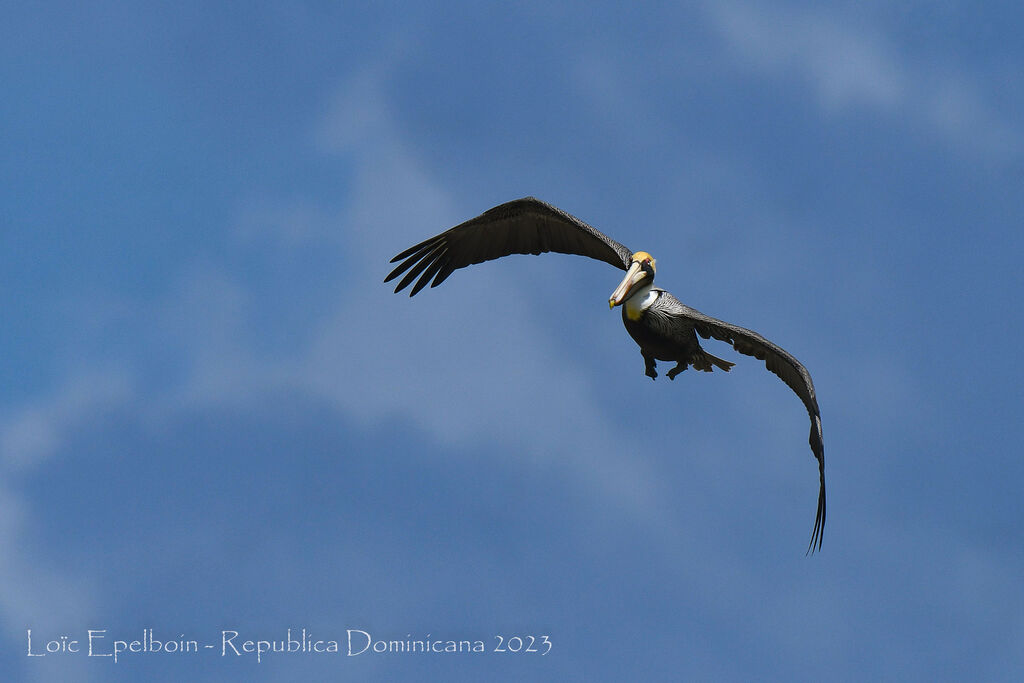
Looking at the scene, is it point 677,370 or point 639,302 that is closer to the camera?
point 639,302

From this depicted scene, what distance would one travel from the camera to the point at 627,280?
17938 millimetres

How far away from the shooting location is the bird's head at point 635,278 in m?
17.6

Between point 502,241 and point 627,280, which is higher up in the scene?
point 502,241

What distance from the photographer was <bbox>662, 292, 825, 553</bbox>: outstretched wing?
56.0 ft

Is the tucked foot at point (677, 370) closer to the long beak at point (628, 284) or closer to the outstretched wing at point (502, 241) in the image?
the long beak at point (628, 284)

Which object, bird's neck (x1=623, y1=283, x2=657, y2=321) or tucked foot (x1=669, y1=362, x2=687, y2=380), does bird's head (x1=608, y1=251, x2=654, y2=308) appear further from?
tucked foot (x1=669, y1=362, x2=687, y2=380)

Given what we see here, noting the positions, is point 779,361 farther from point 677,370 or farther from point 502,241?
point 502,241

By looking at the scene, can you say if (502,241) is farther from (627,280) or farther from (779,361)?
(779,361)

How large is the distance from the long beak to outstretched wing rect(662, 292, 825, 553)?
632 mm

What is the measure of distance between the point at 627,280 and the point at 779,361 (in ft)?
7.32

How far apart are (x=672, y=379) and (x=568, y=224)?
325 centimetres

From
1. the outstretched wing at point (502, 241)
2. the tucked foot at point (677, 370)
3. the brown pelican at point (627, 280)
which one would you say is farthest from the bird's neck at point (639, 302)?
the outstretched wing at point (502, 241)

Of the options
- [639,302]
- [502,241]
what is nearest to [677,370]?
[639,302]

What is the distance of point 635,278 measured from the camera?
18031 mm
